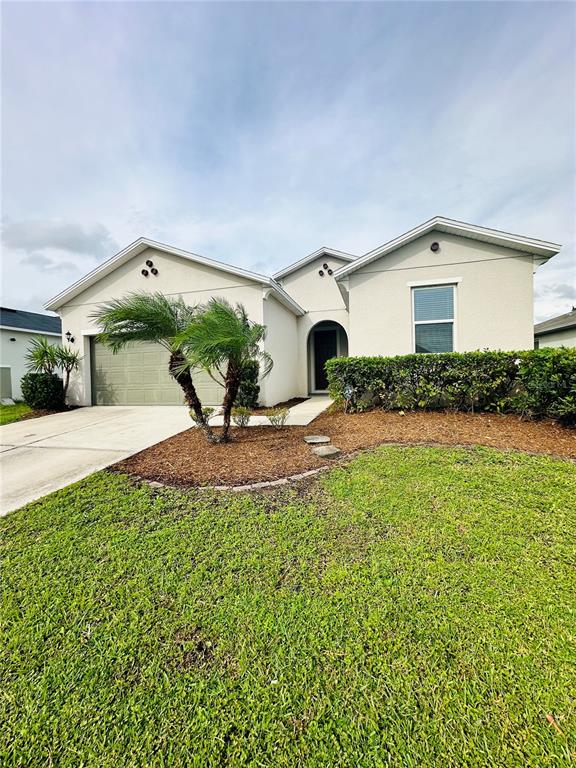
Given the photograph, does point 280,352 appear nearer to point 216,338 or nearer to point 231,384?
point 231,384

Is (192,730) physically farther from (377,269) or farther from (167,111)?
(167,111)

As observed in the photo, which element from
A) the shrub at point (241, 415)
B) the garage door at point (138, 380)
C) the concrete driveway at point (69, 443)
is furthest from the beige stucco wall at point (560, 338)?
the concrete driveway at point (69, 443)

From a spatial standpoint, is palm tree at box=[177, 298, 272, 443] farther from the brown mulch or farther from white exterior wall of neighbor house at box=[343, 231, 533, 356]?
white exterior wall of neighbor house at box=[343, 231, 533, 356]

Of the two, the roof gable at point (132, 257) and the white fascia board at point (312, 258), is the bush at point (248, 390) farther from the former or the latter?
the white fascia board at point (312, 258)

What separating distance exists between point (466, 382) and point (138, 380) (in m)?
10.6

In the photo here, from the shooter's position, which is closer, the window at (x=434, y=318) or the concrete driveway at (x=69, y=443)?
the concrete driveway at (x=69, y=443)

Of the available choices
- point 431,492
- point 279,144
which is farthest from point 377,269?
point 431,492

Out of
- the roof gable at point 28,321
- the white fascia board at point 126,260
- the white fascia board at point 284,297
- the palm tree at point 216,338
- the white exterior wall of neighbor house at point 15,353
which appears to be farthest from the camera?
the roof gable at point 28,321

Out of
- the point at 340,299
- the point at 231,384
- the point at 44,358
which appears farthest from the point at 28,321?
the point at 231,384

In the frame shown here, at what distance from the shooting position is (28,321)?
1909 centimetres

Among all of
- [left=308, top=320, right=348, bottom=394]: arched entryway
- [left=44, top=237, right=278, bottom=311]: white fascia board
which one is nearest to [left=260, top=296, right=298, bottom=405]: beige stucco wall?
[left=308, top=320, right=348, bottom=394]: arched entryway

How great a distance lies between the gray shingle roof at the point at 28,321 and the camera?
57.9ft

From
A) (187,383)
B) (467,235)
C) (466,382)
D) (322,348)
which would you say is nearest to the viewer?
(187,383)

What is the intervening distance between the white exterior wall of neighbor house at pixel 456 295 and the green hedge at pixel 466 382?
182 centimetres
